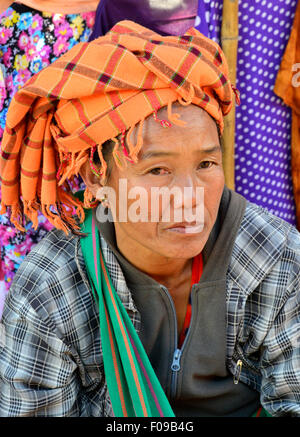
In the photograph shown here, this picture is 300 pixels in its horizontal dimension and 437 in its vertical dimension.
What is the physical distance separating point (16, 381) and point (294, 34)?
1.73m

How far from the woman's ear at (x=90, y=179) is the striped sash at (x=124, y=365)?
244mm

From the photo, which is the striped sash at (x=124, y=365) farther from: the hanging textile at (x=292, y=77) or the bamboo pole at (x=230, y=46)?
the hanging textile at (x=292, y=77)

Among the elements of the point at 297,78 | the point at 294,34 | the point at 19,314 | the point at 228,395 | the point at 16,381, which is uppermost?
the point at 294,34

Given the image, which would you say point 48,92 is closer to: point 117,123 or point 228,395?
point 117,123

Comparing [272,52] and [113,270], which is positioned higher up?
[272,52]

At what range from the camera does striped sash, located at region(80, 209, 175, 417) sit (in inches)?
58.0

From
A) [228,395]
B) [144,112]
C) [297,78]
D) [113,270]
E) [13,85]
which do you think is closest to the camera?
[144,112]

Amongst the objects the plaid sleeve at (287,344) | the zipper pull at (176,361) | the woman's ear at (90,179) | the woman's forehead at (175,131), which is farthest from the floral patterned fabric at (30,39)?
the plaid sleeve at (287,344)

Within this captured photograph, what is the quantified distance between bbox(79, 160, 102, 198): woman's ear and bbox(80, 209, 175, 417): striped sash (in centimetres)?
24

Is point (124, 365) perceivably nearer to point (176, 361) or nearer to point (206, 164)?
point (176, 361)

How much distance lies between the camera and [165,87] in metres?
1.40

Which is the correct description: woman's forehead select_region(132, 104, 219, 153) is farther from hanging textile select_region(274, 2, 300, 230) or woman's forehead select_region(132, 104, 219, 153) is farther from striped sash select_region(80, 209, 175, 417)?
hanging textile select_region(274, 2, 300, 230)

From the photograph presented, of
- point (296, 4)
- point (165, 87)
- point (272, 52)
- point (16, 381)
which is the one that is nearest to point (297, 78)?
point (272, 52)

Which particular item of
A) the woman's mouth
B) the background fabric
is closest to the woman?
the woman's mouth
